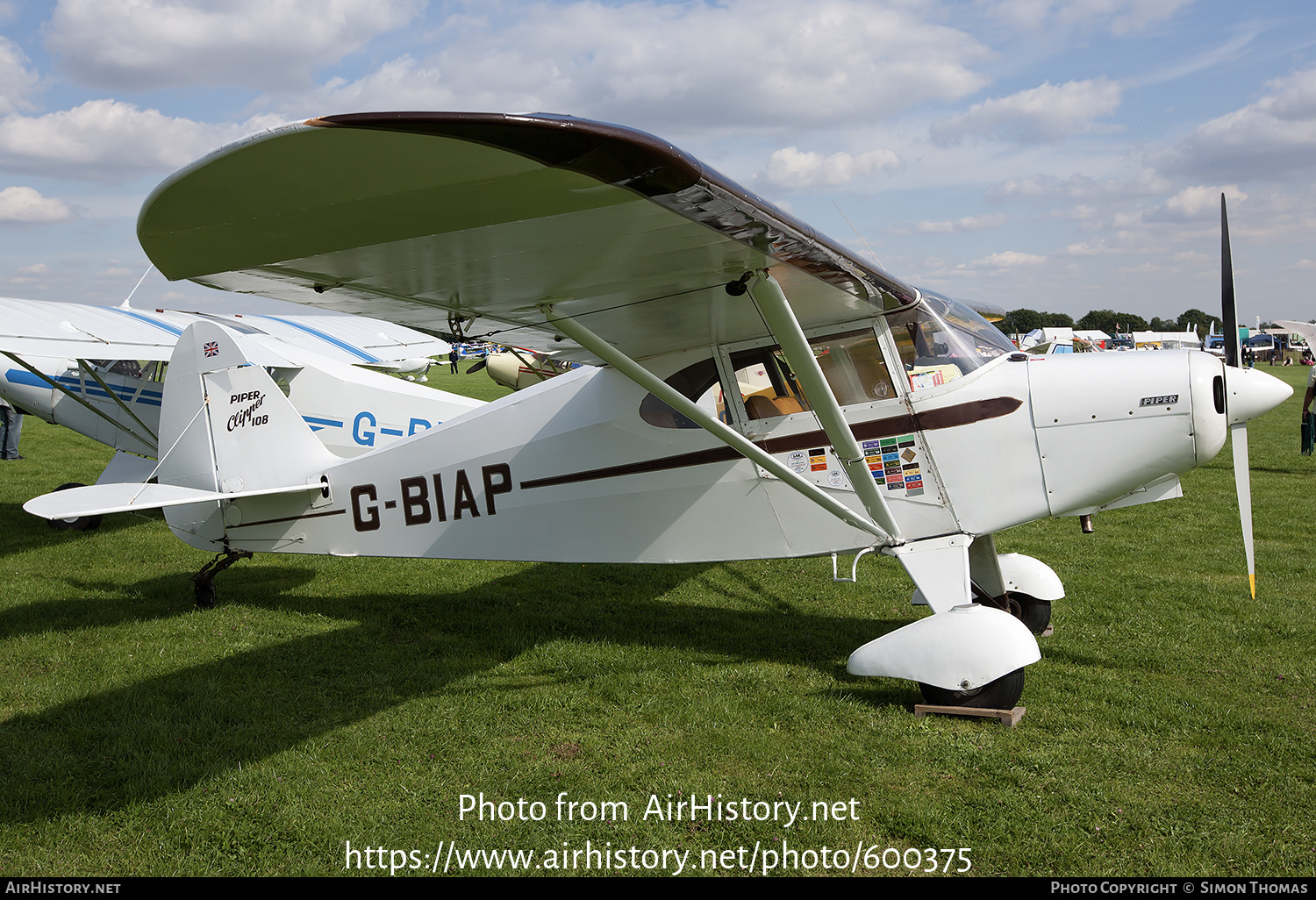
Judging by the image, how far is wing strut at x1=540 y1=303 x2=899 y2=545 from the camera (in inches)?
145

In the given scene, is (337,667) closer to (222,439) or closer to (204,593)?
(204,593)

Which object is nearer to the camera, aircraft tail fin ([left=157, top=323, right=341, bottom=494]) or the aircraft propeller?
the aircraft propeller

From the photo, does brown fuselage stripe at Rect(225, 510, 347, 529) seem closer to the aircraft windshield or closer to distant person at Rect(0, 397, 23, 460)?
the aircraft windshield

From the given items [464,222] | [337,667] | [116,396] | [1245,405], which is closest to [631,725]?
[337,667]

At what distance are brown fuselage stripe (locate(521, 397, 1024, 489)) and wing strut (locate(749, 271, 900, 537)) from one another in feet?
1.32

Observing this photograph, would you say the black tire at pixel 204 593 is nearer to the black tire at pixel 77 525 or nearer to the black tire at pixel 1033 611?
the black tire at pixel 77 525

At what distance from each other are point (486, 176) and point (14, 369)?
40.0ft

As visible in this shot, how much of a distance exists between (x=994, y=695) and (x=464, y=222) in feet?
11.3

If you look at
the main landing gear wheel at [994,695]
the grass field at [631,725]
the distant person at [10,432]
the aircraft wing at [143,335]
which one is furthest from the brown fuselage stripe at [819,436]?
the distant person at [10,432]

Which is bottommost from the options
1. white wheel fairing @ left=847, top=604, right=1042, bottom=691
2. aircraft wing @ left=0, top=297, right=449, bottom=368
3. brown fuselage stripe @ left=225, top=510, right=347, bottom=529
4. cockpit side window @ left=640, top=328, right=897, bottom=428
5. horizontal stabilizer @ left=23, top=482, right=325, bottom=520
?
white wheel fairing @ left=847, top=604, right=1042, bottom=691

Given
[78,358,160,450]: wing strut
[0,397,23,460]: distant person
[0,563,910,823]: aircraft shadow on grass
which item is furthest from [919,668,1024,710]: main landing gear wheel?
[0,397,23,460]: distant person

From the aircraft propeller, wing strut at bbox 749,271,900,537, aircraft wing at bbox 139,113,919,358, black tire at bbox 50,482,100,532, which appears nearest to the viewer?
aircraft wing at bbox 139,113,919,358
